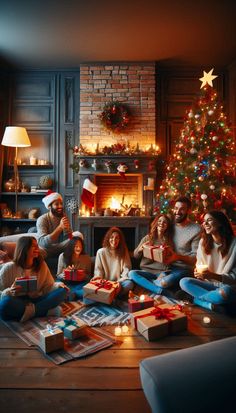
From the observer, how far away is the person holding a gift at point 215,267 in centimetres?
265

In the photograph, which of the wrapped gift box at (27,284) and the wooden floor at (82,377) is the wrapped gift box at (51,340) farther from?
the wrapped gift box at (27,284)

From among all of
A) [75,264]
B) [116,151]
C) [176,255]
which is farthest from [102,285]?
[116,151]

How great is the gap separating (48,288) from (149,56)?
4099mm

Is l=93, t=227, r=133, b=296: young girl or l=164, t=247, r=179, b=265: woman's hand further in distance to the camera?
l=93, t=227, r=133, b=296: young girl

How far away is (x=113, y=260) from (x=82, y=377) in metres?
1.53

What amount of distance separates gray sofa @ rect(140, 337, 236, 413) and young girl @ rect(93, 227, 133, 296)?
6.84 feet

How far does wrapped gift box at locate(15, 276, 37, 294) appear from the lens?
250 centimetres

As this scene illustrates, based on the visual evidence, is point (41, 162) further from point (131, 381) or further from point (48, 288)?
point (131, 381)

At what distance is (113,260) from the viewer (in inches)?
129

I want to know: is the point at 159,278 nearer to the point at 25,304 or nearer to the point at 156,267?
the point at 156,267

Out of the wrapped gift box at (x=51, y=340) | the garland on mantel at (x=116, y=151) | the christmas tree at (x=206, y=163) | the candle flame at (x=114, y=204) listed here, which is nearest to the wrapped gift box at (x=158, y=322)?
the wrapped gift box at (x=51, y=340)

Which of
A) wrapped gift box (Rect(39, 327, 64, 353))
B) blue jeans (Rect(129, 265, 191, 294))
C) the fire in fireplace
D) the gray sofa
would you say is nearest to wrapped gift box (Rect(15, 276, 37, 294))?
wrapped gift box (Rect(39, 327, 64, 353))

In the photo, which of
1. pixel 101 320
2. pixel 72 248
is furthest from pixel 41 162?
pixel 101 320

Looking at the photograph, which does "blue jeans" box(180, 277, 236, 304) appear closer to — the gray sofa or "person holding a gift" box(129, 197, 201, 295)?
"person holding a gift" box(129, 197, 201, 295)
